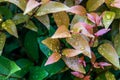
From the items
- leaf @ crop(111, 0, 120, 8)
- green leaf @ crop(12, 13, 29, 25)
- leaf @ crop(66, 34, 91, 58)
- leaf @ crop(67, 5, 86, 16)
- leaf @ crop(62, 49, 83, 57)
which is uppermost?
leaf @ crop(111, 0, 120, 8)

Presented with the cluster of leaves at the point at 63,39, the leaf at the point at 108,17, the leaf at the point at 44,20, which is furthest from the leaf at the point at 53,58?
the leaf at the point at 108,17

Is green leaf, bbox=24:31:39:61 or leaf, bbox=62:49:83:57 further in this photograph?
green leaf, bbox=24:31:39:61

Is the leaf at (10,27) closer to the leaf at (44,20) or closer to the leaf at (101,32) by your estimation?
the leaf at (44,20)

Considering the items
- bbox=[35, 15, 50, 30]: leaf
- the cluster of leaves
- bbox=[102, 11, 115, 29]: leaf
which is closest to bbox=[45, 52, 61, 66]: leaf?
the cluster of leaves

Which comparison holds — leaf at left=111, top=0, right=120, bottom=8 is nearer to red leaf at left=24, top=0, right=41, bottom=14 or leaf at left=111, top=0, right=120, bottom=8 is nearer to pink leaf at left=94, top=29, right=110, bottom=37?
pink leaf at left=94, top=29, right=110, bottom=37

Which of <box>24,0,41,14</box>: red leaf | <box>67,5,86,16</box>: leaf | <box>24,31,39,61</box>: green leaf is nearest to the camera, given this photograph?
<box>24,0,41,14</box>: red leaf

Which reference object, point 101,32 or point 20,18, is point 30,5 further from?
point 101,32

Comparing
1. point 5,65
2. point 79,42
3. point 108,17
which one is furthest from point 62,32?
point 5,65

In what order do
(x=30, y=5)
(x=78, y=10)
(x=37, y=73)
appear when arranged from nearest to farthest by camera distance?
(x=30, y=5), (x=78, y=10), (x=37, y=73)

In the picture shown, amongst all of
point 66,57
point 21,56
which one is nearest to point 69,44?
point 66,57
